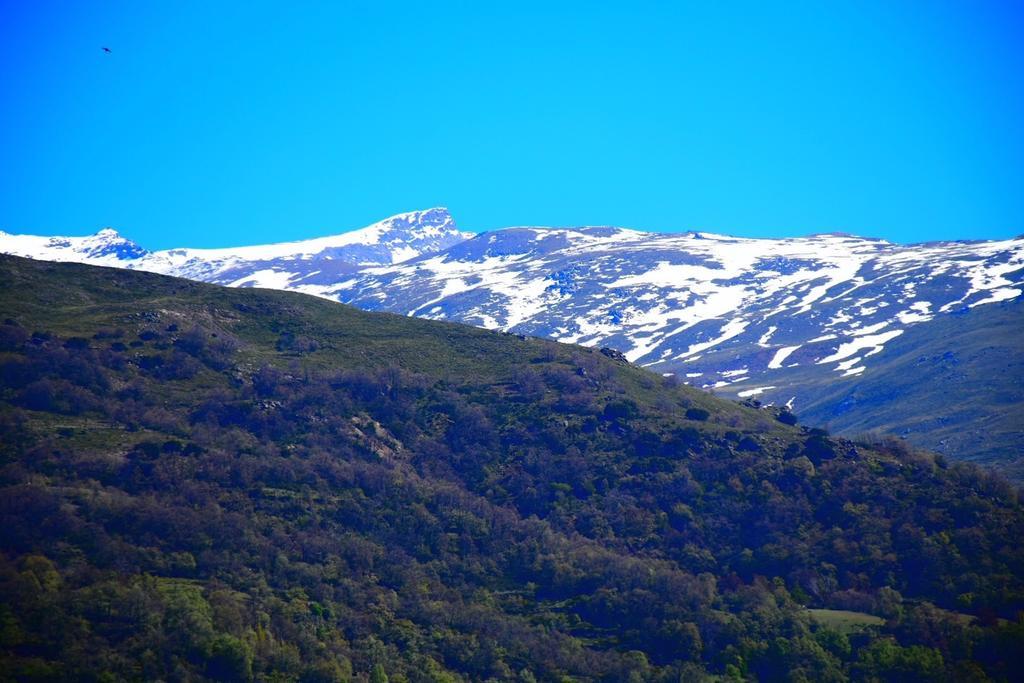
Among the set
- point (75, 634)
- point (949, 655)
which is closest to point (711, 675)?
point (949, 655)

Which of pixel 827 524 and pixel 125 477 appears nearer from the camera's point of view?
pixel 125 477

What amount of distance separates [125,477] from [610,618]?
2991 inches

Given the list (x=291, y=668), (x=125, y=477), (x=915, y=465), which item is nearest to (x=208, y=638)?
(x=291, y=668)

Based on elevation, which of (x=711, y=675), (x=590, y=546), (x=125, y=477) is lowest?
(x=711, y=675)

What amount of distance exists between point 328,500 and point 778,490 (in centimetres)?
7686

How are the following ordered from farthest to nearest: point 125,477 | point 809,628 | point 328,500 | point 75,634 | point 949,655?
point 328,500, point 125,477, point 809,628, point 949,655, point 75,634

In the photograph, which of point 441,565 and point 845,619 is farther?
point 441,565

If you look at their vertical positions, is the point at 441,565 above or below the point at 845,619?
above

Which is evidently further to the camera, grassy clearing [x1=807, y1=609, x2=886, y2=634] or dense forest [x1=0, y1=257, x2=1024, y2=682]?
grassy clearing [x1=807, y1=609, x2=886, y2=634]

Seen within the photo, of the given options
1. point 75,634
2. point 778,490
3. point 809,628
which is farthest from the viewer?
point 778,490

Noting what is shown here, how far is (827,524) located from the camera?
184375 mm

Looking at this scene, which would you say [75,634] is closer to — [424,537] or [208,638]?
[208,638]

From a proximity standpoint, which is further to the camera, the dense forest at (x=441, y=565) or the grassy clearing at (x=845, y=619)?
the grassy clearing at (x=845, y=619)

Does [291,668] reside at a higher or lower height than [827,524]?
lower
